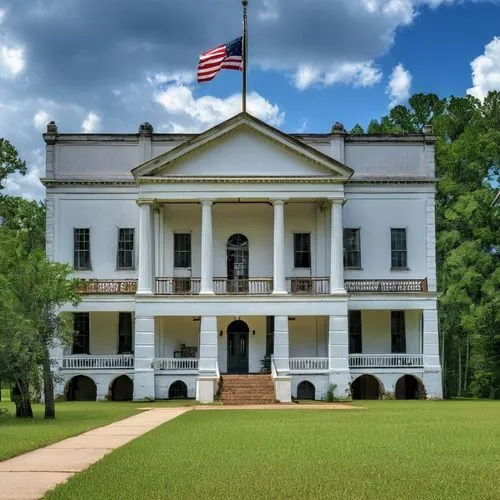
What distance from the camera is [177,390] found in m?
43.6

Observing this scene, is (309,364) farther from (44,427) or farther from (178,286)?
(44,427)

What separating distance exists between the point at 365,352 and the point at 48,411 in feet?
70.6

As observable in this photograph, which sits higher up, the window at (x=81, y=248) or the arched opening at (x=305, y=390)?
the window at (x=81, y=248)

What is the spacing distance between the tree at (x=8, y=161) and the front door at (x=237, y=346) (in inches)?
742

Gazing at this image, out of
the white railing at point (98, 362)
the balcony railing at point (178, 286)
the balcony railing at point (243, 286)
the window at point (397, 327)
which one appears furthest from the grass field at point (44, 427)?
the window at point (397, 327)

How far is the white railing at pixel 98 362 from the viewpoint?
43500 millimetres

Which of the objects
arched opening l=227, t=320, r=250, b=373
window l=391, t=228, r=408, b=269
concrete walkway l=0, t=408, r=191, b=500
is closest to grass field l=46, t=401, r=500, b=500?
concrete walkway l=0, t=408, r=191, b=500

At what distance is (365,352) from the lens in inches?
1804

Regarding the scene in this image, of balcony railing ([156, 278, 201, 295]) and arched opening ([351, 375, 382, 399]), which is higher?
balcony railing ([156, 278, 201, 295])

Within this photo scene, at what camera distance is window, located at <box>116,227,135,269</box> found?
45.3 metres

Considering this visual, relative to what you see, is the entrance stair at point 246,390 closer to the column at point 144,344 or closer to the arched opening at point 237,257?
the column at point 144,344

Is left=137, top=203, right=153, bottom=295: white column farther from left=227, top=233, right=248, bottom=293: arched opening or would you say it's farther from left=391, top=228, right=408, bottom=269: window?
left=391, top=228, right=408, bottom=269: window

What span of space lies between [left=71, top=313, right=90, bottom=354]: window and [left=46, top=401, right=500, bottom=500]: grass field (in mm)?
22183

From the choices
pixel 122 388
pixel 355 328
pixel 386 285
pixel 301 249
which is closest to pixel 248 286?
pixel 301 249
